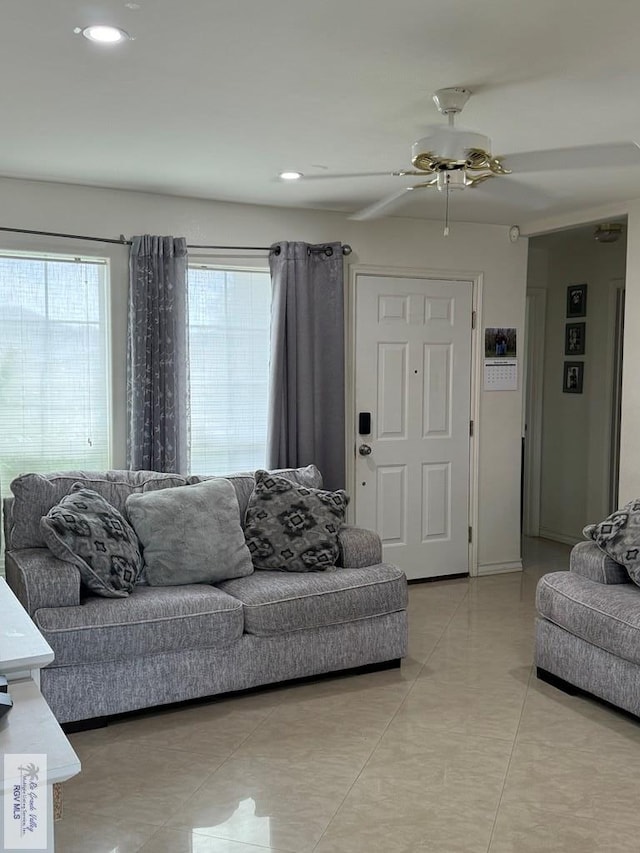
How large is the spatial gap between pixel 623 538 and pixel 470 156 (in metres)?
1.83

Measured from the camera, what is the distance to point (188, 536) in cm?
369

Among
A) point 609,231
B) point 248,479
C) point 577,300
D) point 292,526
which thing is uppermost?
point 609,231

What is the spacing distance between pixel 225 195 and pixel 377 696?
9.27 feet

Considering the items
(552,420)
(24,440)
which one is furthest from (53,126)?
(552,420)

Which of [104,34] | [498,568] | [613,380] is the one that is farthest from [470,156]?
[613,380]

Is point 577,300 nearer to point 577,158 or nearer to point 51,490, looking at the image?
point 577,158

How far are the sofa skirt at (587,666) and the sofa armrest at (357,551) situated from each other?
2.81ft

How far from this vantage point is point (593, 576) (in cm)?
369

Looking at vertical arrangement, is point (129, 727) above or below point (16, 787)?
below

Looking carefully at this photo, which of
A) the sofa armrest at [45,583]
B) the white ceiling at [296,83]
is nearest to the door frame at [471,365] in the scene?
the white ceiling at [296,83]

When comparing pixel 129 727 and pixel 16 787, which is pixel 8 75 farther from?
pixel 129 727

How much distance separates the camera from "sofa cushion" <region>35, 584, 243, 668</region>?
3.09m

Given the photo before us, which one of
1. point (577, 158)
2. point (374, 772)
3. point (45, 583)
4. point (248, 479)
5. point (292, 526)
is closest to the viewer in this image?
point (374, 772)

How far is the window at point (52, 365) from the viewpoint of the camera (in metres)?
4.26
